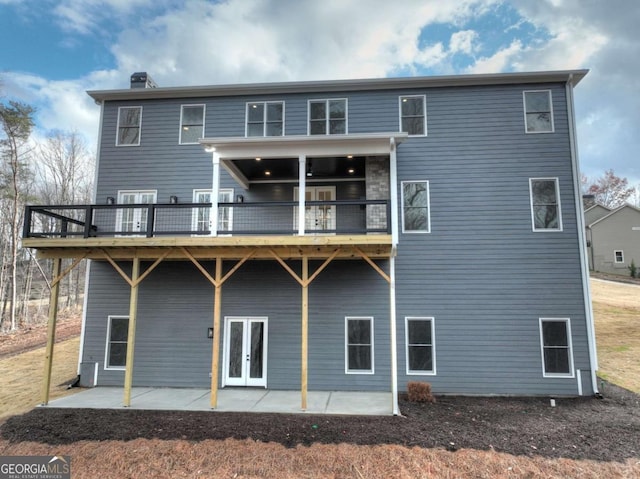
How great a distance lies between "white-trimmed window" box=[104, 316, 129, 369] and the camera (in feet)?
30.7

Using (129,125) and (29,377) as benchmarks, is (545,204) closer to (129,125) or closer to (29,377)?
(129,125)

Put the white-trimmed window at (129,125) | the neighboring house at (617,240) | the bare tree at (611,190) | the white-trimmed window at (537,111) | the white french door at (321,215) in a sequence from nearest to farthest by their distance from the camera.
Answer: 1. the white-trimmed window at (537,111)
2. the white french door at (321,215)
3. the white-trimmed window at (129,125)
4. the neighboring house at (617,240)
5. the bare tree at (611,190)

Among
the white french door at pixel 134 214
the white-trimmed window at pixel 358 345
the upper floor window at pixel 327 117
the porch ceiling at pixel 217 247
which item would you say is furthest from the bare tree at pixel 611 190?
the white french door at pixel 134 214

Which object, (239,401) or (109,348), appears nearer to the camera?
(239,401)

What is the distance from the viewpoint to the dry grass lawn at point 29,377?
25.7 feet

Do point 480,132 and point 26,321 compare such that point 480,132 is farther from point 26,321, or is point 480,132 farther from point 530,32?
point 26,321

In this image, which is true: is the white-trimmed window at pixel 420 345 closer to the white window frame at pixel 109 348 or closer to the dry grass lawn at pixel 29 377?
the white window frame at pixel 109 348

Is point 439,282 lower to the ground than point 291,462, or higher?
higher

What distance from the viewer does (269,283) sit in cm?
932

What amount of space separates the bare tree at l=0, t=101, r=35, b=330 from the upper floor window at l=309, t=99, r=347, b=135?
15088 mm

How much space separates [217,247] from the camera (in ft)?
25.5

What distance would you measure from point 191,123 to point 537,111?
32.6 ft

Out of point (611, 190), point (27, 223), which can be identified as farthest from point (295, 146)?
point (611, 190)

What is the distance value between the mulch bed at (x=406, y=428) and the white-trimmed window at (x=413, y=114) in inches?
281
